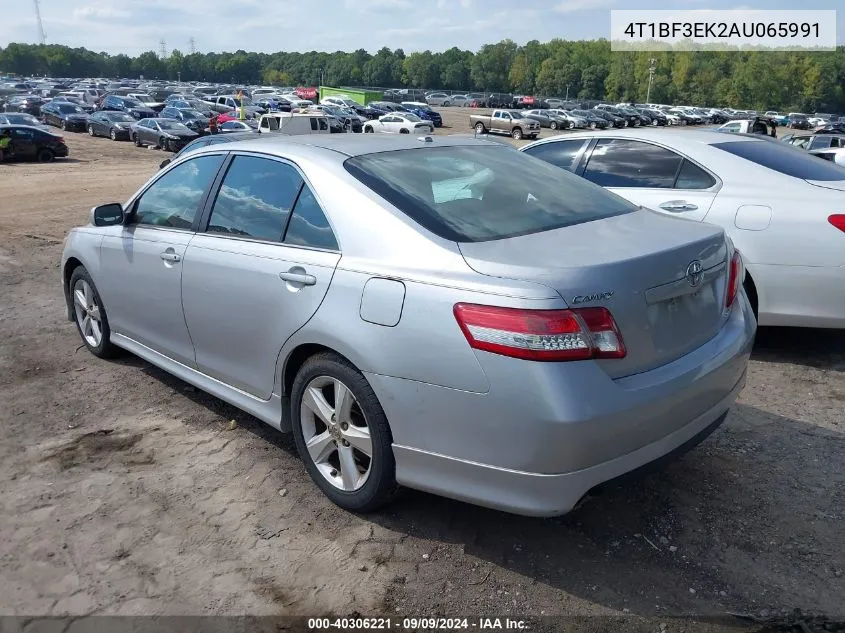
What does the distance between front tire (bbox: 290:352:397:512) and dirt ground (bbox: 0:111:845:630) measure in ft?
0.50

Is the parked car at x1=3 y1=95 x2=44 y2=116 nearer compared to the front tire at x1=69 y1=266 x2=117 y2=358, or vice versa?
the front tire at x1=69 y1=266 x2=117 y2=358

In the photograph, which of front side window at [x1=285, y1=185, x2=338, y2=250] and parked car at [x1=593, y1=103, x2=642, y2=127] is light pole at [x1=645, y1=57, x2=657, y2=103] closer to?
parked car at [x1=593, y1=103, x2=642, y2=127]

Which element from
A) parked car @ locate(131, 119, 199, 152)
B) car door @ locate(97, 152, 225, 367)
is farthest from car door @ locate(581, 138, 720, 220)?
parked car @ locate(131, 119, 199, 152)

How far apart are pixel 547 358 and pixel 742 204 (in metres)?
3.41

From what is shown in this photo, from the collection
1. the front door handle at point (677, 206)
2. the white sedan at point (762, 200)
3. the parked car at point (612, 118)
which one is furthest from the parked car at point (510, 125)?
the front door handle at point (677, 206)

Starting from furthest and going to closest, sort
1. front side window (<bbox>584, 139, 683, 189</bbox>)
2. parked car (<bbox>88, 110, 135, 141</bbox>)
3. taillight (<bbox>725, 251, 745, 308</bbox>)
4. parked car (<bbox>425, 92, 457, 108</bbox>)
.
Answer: parked car (<bbox>425, 92, 457, 108</bbox>)
parked car (<bbox>88, 110, 135, 141</bbox>)
front side window (<bbox>584, 139, 683, 189</bbox>)
taillight (<bbox>725, 251, 745, 308</bbox>)

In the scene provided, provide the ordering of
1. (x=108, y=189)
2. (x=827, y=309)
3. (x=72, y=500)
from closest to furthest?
(x=72, y=500), (x=827, y=309), (x=108, y=189)

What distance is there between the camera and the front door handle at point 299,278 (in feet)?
10.4

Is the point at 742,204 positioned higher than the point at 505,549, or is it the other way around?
the point at 742,204

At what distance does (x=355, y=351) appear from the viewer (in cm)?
292

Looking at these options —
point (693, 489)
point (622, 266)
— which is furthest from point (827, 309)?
point (622, 266)

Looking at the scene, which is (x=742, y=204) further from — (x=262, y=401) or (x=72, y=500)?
(x=72, y=500)

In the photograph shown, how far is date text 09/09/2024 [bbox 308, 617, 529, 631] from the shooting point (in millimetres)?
2604

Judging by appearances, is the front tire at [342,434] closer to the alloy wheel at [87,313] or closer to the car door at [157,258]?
the car door at [157,258]
